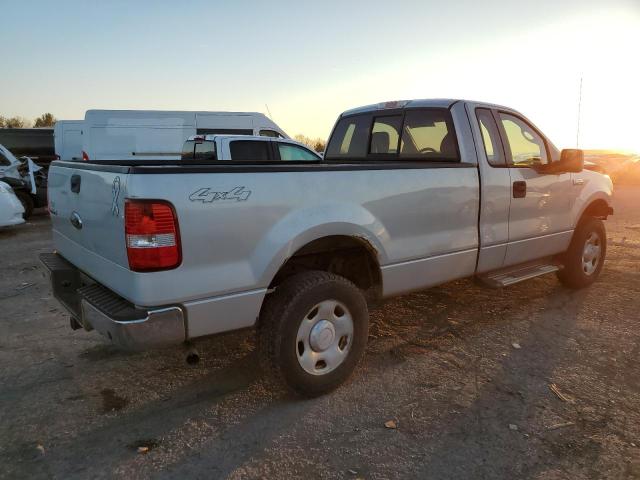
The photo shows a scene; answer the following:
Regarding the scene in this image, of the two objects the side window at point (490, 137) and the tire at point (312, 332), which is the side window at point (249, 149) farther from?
the tire at point (312, 332)

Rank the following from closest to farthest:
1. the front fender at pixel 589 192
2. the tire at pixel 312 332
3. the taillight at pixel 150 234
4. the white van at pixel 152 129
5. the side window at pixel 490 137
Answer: the taillight at pixel 150 234
the tire at pixel 312 332
the side window at pixel 490 137
the front fender at pixel 589 192
the white van at pixel 152 129

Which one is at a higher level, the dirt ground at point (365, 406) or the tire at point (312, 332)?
the tire at point (312, 332)

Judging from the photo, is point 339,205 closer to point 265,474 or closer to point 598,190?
point 265,474

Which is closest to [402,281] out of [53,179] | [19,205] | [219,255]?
[219,255]

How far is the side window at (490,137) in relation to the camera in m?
4.41

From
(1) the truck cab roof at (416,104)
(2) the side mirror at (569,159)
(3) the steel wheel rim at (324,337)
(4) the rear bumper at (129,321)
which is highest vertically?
(1) the truck cab roof at (416,104)

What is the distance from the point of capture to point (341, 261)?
3.78m

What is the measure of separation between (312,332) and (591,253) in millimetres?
4117

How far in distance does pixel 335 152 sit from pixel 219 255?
3.08 metres

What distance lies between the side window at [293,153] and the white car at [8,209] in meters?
5.31

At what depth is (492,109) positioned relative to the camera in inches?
183

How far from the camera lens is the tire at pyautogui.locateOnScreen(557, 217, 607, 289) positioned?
5.51 m

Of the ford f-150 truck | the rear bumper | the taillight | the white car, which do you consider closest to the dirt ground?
the rear bumper

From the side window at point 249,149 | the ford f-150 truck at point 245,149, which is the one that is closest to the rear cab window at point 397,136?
the ford f-150 truck at point 245,149
